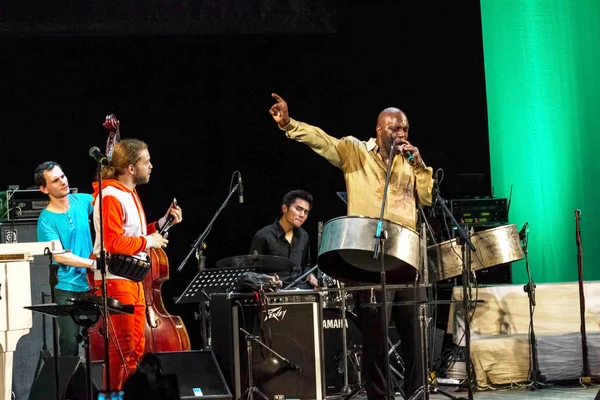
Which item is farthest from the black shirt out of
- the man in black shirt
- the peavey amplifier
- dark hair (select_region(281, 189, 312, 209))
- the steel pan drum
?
the steel pan drum

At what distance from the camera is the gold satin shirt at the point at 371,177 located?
4.50 m

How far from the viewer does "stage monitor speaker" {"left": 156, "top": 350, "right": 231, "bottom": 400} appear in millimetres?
4652

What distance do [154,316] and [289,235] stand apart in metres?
1.68

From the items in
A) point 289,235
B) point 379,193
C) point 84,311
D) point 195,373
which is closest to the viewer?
point 84,311

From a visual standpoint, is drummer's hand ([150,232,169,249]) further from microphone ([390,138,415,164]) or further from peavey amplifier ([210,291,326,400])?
microphone ([390,138,415,164])

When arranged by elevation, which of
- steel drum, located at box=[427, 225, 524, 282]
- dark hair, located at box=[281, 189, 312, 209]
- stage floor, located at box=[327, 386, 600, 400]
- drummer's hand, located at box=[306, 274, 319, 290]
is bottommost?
stage floor, located at box=[327, 386, 600, 400]

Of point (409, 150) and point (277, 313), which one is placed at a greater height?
point (409, 150)

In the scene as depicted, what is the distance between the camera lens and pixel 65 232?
5.29 m

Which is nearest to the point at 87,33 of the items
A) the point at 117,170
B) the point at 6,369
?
the point at 117,170

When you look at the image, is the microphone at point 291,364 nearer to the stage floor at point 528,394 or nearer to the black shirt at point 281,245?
the stage floor at point 528,394

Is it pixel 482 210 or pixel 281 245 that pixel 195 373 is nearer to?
pixel 281 245

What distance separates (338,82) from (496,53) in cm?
121

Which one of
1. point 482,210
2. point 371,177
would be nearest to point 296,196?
point 482,210

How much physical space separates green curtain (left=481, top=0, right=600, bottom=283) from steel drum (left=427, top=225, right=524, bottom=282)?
2.02 meters
